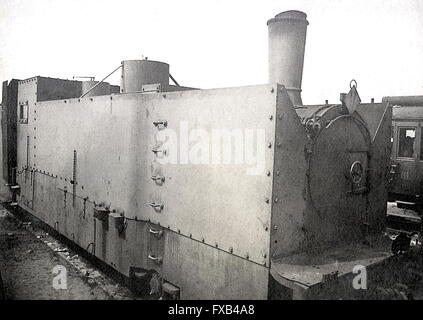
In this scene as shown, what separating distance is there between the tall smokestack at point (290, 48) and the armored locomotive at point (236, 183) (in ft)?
0.04

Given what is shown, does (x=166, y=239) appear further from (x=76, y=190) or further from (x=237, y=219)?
(x=76, y=190)

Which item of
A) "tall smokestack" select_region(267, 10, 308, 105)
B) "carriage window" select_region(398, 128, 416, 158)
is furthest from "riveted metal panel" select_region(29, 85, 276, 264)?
"carriage window" select_region(398, 128, 416, 158)

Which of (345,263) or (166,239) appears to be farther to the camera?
(166,239)

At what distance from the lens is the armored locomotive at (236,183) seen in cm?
306

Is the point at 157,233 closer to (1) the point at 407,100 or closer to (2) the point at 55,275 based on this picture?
(2) the point at 55,275

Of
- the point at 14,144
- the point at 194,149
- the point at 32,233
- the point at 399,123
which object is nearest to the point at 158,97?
the point at 194,149

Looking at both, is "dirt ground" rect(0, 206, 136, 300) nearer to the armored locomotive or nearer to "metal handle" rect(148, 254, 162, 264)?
the armored locomotive

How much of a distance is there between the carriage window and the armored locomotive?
5.76 metres

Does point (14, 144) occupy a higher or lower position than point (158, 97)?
lower

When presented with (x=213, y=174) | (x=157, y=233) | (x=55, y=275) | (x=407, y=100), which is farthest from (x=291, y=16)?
(x=407, y=100)

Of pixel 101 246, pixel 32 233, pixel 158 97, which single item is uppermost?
pixel 158 97

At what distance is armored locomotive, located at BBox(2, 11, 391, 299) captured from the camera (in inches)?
120
